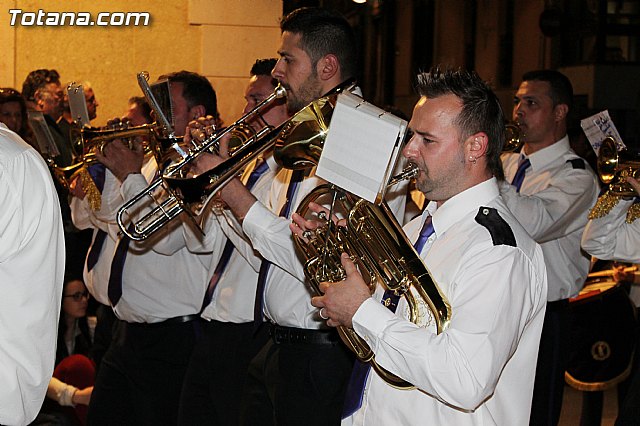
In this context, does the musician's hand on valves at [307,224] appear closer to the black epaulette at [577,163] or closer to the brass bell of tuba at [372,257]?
the brass bell of tuba at [372,257]

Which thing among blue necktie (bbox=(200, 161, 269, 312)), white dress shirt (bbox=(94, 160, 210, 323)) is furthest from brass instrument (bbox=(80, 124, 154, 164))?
blue necktie (bbox=(200, 161, 269, 312))

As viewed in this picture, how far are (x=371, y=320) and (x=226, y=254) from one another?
73.2 inches

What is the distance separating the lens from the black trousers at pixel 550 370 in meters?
4.98

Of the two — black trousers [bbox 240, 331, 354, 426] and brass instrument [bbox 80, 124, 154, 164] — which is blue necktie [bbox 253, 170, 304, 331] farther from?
brass instrument [bbox 80, 124, 154, 164]

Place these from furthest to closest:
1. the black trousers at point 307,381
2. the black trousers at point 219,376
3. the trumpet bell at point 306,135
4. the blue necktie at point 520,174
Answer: the blue necktie at point 520,174, the black trousers at point 219,376, the black trousers at point 307,381, the trumpet bell at point 306,135

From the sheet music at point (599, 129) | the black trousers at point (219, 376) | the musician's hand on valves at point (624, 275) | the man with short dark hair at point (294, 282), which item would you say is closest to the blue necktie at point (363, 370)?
the man with short dark hair at point (294, 282)

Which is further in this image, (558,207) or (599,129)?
(558,207)

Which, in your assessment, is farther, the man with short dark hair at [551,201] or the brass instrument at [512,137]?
the brass instrument at [512,137]

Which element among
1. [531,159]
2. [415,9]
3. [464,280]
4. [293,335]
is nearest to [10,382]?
[464,280]

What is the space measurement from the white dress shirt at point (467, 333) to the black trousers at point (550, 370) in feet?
7.67

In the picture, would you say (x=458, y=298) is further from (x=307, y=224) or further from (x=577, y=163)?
(x=577, y=163)

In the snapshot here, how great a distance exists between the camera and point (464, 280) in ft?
8.38

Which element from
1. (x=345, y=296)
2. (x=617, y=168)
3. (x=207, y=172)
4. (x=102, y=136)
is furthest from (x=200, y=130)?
(x=617, y=168)

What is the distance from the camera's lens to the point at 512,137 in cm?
534
